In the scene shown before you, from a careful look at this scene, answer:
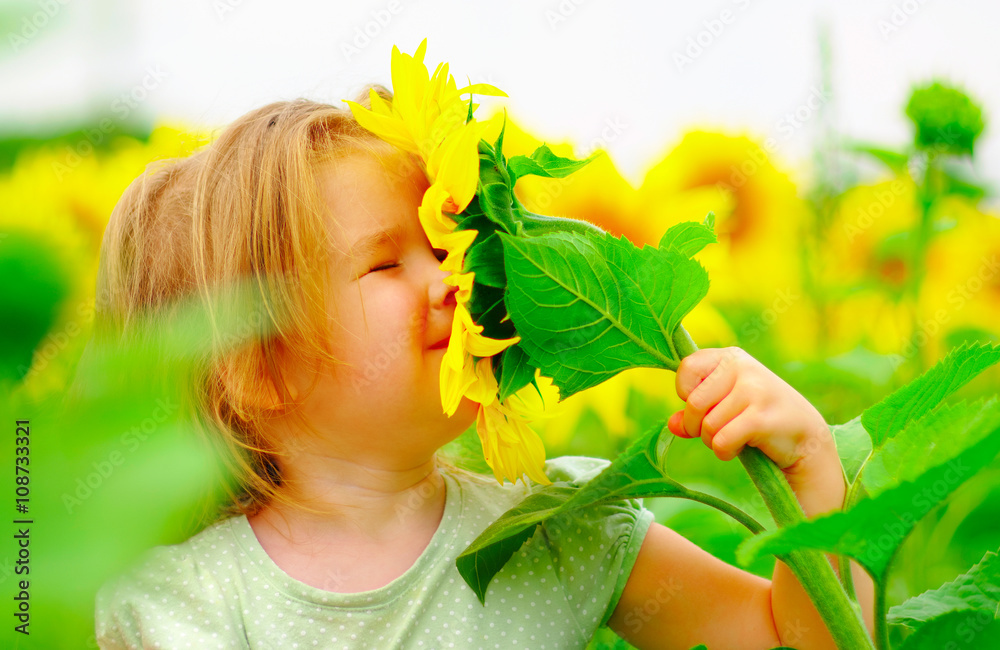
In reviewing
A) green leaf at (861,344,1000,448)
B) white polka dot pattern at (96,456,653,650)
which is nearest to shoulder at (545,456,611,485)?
white polka dot pattern at (96,456,653,650)

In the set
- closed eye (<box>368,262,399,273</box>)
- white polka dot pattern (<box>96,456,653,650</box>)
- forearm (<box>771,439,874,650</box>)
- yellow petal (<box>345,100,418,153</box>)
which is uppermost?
yellow petal (<box>345,100,418,153</box>)

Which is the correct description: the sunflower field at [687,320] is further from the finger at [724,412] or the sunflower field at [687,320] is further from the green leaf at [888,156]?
the finger at [724,412]

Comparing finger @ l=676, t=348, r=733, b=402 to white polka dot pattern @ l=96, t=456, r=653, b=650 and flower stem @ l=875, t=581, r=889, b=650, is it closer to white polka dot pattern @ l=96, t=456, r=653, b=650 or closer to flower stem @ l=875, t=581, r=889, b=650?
flower stem @ l=875, t=581, r=889, b=650

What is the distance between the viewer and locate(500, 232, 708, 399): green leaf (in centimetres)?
49

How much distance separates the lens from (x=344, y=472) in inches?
30.7

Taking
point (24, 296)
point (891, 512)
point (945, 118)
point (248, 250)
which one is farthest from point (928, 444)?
point (945, 118)

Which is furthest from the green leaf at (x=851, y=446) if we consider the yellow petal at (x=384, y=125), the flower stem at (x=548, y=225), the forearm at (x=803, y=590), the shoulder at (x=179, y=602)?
the shoulder at (x=179, y=602)

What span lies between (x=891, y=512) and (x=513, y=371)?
0.25 meters

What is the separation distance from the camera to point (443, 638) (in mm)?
741

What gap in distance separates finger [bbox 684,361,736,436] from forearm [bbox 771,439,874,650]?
8cm

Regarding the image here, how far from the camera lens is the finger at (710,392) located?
0.54 metres

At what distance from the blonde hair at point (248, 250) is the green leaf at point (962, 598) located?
1.51 feet

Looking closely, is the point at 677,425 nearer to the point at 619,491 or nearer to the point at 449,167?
the point at 619,491

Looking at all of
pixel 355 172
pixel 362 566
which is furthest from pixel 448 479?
pixel 355 172
